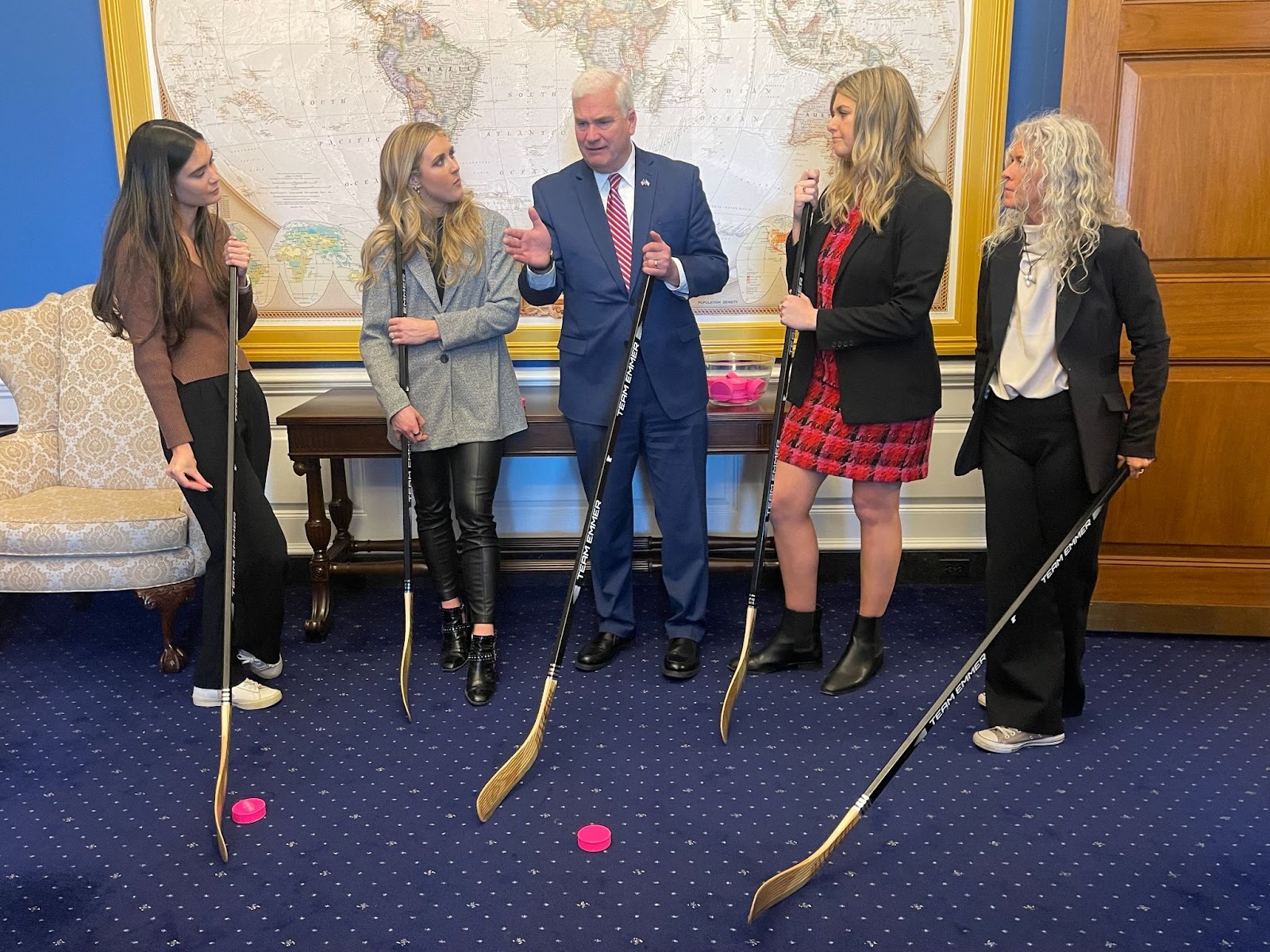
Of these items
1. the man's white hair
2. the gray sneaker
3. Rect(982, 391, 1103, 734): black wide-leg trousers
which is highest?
the man's white hair

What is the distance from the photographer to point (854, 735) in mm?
2877

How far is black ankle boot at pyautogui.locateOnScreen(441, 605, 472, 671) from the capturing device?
3320mm

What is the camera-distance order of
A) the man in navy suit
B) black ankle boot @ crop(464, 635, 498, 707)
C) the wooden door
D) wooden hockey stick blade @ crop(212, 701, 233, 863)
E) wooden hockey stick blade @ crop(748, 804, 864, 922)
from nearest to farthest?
wooden hockey stick blade @ crop(748, 804, 864, 922), wooden hockey stick blade @ crop(212, 701, 233, 863), the man in navy suit, black ankle boot @ crop(464, 635, 498, 707), the wooden door

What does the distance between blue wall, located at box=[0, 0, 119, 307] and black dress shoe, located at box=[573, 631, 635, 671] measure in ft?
7.61

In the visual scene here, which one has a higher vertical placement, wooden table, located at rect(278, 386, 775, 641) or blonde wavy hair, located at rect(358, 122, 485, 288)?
blonde wavy hair, located at rect(358, 122, 485, 288)

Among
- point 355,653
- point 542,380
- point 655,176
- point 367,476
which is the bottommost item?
point 355,653

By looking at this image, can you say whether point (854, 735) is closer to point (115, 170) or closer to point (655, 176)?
point (655, 176)

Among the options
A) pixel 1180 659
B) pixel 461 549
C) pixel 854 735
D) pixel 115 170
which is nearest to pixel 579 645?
pixel 461 549

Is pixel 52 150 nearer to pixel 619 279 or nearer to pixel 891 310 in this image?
pixel 619 279

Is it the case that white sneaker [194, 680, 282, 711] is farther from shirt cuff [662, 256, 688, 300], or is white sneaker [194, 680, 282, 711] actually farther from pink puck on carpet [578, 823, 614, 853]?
shirt cuff [662, 256, 688, 300]

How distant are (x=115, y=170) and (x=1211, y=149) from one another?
3656mm

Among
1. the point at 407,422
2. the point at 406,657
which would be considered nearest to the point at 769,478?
the point at 407,422

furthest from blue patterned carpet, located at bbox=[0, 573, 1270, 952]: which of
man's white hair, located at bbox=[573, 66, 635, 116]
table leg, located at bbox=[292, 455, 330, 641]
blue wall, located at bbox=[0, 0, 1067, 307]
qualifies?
man's white hair, located at bbox=[573, 66, 635, 116]

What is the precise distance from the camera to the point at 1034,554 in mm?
2752
